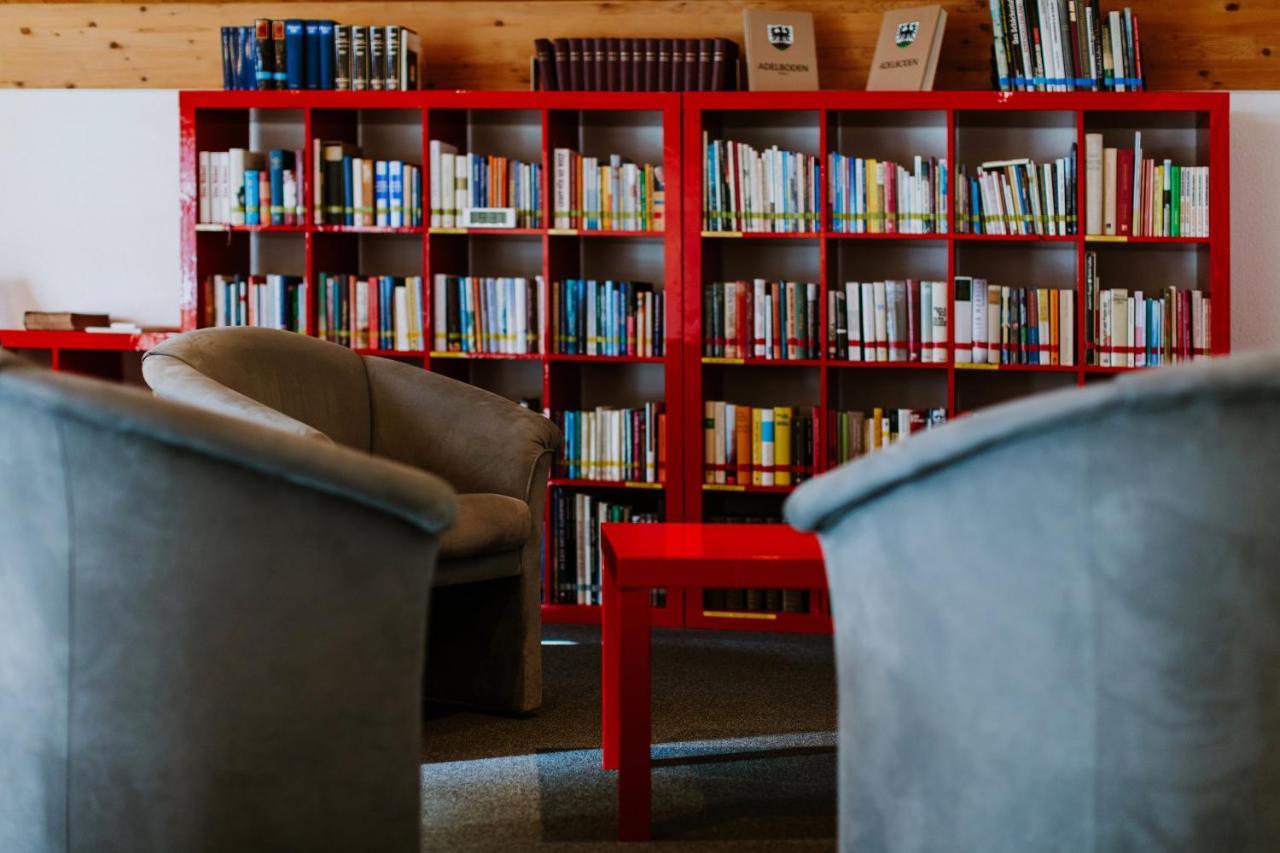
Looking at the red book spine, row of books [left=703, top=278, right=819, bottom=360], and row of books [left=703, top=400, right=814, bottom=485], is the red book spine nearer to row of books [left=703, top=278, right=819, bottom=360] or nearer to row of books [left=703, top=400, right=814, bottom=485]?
row of books [left=703, top=278, right=819, bottom=360]

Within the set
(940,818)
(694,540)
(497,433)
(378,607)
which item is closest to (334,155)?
(497,433)

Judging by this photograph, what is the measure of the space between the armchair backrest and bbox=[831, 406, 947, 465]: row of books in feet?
5.46

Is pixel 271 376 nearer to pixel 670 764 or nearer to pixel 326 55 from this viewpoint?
pixel 670 764

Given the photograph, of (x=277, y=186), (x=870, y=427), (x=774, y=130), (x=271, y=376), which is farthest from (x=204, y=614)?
(x=774, y=130)

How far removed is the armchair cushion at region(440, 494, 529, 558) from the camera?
3033mm

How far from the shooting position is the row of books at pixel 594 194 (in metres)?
4.61

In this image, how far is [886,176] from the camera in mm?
4496

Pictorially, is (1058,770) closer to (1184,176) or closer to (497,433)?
(497,433)

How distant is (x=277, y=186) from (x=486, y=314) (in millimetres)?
854

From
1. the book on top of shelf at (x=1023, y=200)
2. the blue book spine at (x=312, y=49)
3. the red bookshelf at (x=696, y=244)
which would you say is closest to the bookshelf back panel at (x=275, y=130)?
→ the red bookshelf at (x=696, y=244)

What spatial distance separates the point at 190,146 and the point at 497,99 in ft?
3.57

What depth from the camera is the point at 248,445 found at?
1.68 metres

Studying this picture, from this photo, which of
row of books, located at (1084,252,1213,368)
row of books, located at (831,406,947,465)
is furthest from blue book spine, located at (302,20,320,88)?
row of books, located at (1084,252,1213,368)

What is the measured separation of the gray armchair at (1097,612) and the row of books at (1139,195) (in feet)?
9.97
